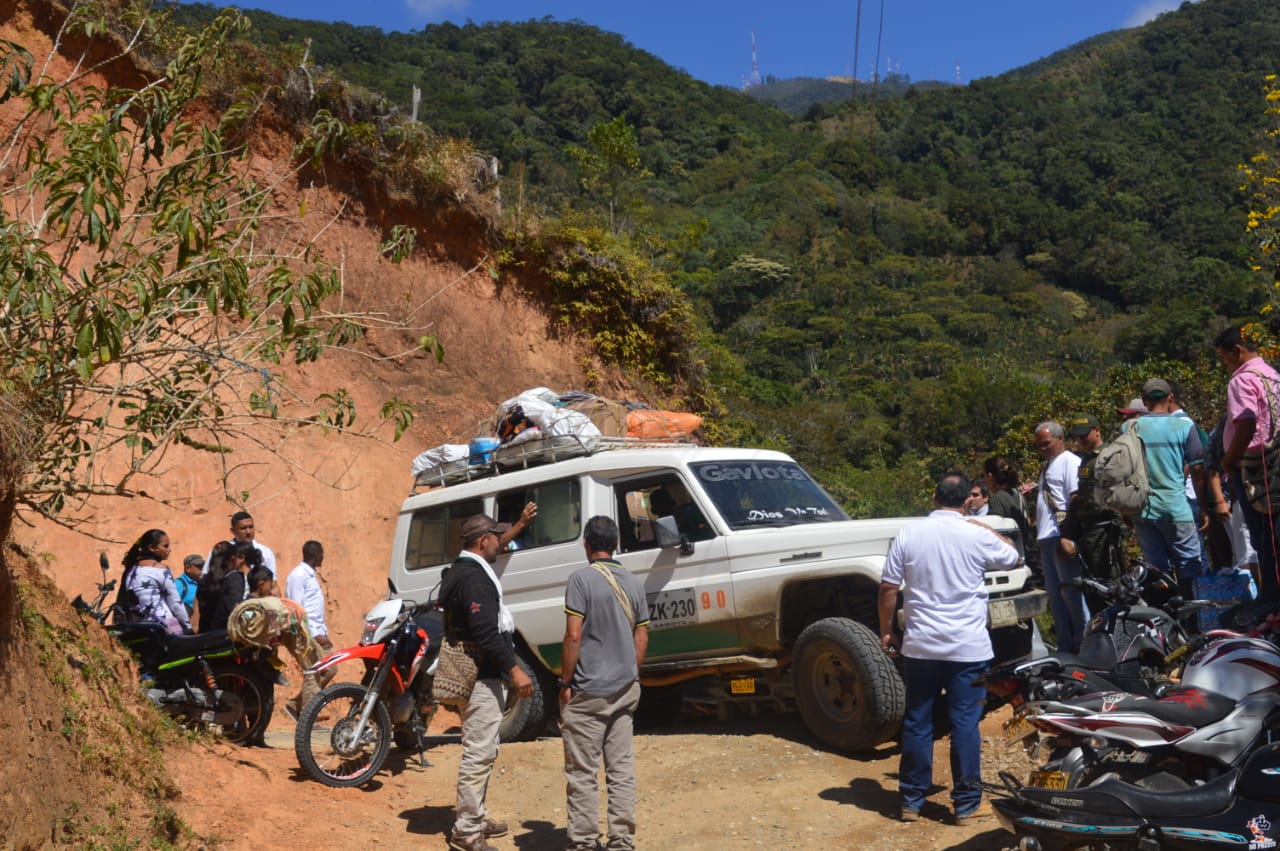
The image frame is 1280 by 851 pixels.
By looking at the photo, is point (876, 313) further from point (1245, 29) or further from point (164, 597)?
point (164, 597)

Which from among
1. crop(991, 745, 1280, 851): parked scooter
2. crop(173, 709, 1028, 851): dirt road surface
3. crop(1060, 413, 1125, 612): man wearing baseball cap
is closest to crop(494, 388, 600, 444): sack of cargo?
crop(173, 709, 1028, 851): dirt road surface

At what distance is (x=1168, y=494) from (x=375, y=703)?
5405mm

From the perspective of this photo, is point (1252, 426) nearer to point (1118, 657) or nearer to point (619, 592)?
point (1118, 657)

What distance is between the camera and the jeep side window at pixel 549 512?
9195 millimetres

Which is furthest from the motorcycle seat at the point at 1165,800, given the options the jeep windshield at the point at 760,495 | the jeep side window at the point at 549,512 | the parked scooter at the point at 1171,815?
the jeep side window at the point at 549,512

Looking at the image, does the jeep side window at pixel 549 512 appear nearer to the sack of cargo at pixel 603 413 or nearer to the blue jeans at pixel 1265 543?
the sack of cargo at pixel 603 413

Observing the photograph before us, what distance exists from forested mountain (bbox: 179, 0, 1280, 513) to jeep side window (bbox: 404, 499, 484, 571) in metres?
26.8

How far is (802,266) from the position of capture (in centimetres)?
7462

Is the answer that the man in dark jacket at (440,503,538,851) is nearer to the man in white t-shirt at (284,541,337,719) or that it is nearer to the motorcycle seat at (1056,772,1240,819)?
the motorcycle seat at (1056,772,1240,819)

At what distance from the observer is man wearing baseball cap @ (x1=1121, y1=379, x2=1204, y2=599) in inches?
307

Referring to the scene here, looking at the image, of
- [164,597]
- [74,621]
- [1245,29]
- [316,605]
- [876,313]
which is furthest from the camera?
[1245,29]

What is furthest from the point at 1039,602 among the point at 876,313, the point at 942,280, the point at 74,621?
the point at 942,280

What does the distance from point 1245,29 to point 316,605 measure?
106m

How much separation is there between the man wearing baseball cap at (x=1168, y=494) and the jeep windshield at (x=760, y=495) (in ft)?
7.04
